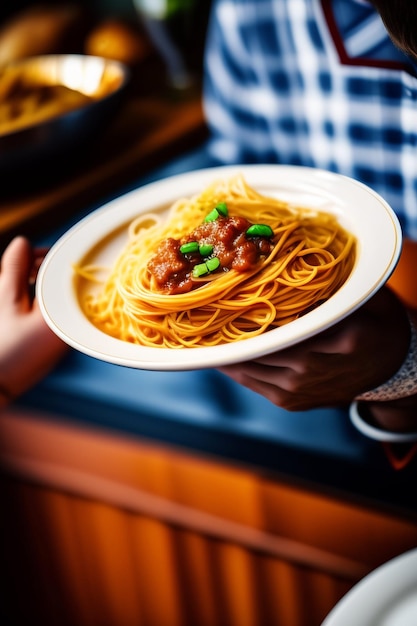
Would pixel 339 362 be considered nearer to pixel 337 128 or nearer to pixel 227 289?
pixel 227 289

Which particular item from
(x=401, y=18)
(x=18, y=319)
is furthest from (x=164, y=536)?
(x=401, y=18)

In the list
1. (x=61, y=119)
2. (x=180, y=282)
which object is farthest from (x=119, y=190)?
(x=180, y=282)

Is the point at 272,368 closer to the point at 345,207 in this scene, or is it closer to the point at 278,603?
the point at 345,207

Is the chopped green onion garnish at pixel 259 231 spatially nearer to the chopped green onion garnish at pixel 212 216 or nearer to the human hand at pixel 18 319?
the chopped green onion garnish at pixel 212 216

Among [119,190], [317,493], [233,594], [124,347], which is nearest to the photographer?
[124,347]

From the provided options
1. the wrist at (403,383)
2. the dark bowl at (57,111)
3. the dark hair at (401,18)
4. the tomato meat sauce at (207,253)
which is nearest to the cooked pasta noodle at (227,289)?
the tomato meat sauce at (207,253)
